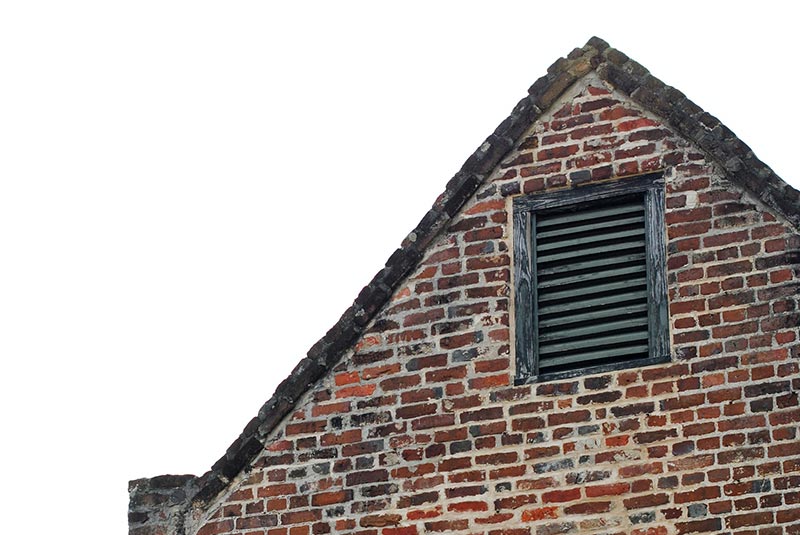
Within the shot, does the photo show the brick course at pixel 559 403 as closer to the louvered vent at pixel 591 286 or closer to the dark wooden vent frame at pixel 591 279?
the dark wooden vent frame at pixel 591 279

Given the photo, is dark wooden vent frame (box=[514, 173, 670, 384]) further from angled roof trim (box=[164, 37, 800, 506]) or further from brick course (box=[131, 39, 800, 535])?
angled roof trim (box=[164, 37, 800, 506])

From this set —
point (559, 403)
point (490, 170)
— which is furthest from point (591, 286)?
point (490, 170)

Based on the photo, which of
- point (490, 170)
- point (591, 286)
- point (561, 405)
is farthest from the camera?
point (490, 170)

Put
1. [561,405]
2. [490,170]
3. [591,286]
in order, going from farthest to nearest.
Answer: [490,170]
[591,286]
[561,405]

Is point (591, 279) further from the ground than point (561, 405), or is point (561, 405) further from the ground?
point (591, 279)

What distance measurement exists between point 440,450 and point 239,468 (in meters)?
1.40

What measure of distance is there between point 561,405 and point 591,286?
988 mm

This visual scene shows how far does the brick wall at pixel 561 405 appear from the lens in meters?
13.0

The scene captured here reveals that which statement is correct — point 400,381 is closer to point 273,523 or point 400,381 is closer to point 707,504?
point 273,523

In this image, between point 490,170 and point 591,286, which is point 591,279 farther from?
point 490,170

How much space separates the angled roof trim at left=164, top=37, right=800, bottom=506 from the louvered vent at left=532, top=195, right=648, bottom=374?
1.91 feet

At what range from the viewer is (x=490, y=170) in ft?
47.1

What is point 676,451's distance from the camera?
13.0 meters

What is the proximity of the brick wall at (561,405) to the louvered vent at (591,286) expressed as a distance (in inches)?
8.9
